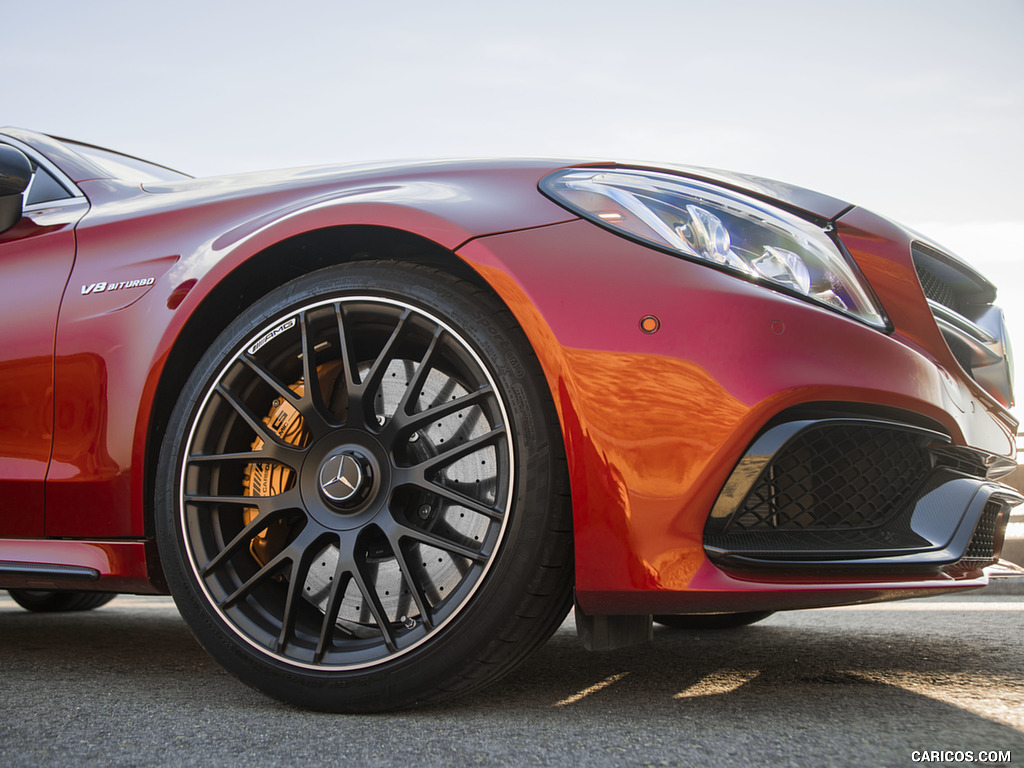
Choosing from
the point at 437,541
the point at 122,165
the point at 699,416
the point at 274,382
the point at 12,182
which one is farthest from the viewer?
the point at 122,165

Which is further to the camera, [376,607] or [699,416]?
[376,607]

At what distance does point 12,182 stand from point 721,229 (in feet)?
6.64

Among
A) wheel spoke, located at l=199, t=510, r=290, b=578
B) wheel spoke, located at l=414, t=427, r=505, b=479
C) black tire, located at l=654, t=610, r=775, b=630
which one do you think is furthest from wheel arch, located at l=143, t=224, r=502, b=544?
black tire, located at l=654, t=610, r=775, b=630

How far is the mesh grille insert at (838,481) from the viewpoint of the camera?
148cm

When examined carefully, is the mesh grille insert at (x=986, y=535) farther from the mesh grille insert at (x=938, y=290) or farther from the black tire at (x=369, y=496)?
the black tire at (x=369, y=496)

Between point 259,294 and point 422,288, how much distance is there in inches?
22.2

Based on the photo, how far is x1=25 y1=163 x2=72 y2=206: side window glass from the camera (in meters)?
2.34

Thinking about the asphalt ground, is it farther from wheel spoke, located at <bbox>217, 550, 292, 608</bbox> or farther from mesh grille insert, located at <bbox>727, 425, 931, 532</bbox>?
mesh grille insert, located at <bbox>727, 425, 931, 532</bbox>

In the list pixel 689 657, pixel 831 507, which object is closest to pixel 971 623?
pixel 689 657

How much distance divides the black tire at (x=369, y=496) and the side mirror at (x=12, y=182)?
0.88 metres

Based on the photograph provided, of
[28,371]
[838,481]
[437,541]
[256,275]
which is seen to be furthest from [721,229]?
[28,371]

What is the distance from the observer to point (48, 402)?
199 centimetres

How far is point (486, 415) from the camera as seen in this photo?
5.21 feet

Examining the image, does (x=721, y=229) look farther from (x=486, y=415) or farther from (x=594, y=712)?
(x=594, y=712)
